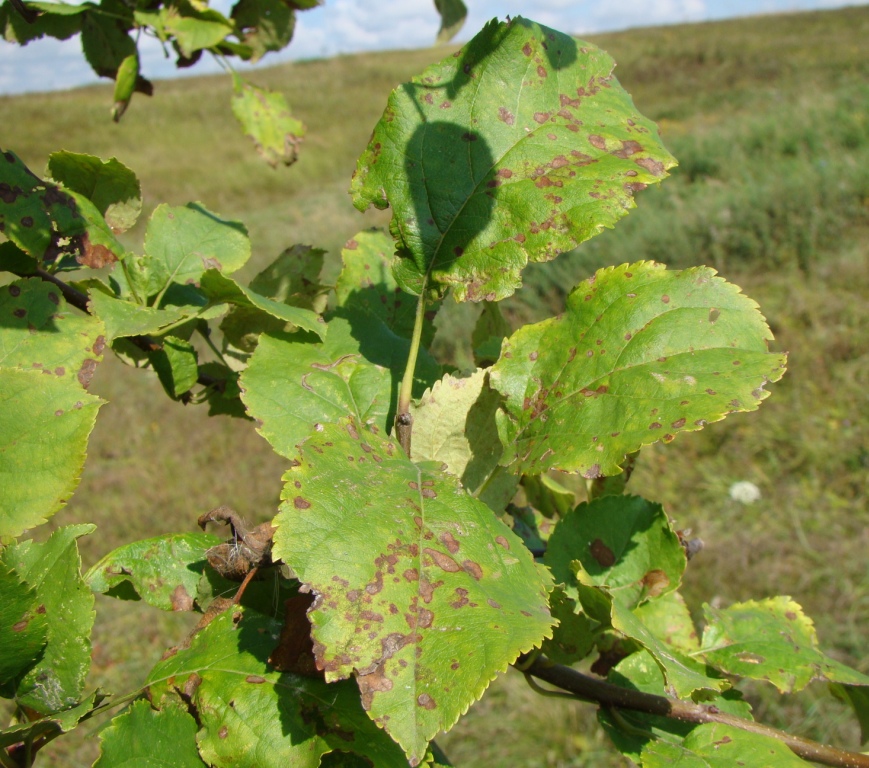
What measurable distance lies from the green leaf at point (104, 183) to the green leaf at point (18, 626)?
→ 1.53 ft

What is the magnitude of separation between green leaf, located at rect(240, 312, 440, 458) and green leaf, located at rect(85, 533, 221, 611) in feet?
0.49

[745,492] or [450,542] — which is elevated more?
[450,542]

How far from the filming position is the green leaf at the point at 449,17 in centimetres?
132

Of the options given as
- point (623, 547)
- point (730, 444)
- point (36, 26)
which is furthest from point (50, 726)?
point (730, 444)

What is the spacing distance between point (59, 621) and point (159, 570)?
9 cm

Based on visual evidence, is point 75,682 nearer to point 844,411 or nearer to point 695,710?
point 695,710

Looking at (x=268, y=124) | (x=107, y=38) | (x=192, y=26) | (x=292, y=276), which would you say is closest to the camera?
(x=292, y=276)

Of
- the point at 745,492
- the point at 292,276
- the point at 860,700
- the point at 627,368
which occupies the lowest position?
the point at 745,492

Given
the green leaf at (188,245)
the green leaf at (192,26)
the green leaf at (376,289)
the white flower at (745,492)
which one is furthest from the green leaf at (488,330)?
the white flower at (745,492)

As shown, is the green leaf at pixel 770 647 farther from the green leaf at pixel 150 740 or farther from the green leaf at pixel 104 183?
the green leaf at pixel 104 183

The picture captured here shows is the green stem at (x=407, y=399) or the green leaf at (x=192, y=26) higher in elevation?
the green leaf at (x=192, y=26)

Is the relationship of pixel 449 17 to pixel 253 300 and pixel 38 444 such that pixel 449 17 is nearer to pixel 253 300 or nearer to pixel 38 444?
pixel 253 300

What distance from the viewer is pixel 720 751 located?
25.3 inches

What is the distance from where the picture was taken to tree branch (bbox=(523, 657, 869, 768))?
0.69m
